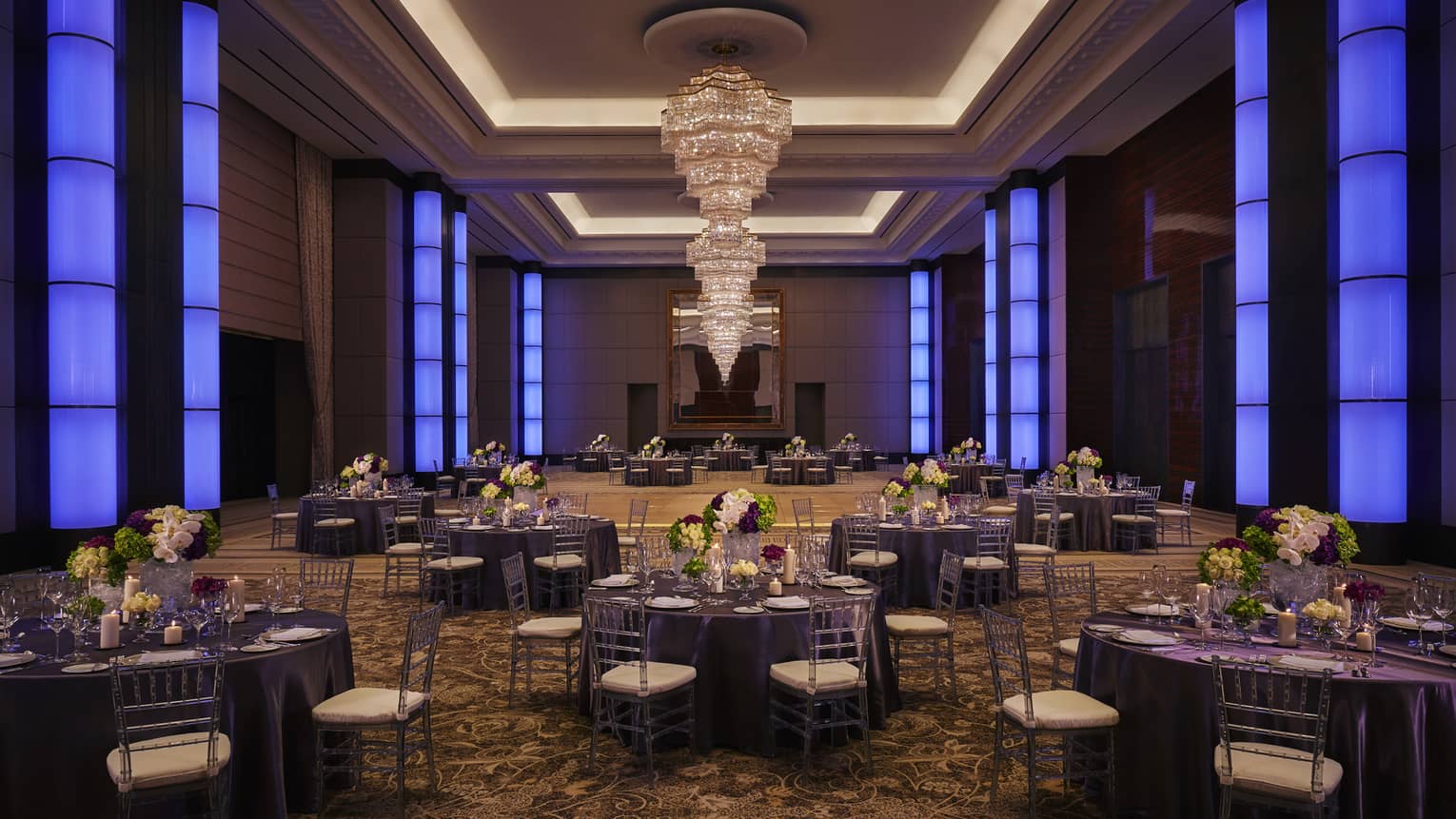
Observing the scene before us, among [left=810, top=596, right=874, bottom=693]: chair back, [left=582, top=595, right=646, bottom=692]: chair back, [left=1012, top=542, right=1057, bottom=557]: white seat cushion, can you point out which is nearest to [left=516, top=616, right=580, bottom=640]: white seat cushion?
[left=582, top=595, right=646, bottom=692]: chair back

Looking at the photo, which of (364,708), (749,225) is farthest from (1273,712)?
(749,225)

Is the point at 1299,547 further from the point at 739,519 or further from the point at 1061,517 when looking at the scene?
the point at 1061,517

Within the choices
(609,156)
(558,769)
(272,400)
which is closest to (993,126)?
(609,156)

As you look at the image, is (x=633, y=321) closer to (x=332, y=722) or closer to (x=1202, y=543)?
(x=1202, y=543)

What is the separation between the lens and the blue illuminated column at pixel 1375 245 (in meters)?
7.86

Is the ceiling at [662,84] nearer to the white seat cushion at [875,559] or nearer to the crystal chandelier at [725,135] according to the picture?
the crystal chandelier at [725,135]

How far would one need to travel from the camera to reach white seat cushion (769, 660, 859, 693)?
13.1ft

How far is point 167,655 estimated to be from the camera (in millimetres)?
3451

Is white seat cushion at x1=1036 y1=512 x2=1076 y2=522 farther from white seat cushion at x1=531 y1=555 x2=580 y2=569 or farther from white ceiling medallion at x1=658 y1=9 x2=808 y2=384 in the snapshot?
white seat cushion at x1=531 y1=555 x2=580 y2=569

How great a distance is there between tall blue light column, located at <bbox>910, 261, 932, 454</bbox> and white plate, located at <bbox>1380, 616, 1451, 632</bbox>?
20.8 metres

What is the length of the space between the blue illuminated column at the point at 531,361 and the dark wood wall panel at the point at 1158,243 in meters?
14.5

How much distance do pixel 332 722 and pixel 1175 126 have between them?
1356cm

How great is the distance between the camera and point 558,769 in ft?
13.4

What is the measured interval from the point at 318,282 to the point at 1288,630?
1423 cm
